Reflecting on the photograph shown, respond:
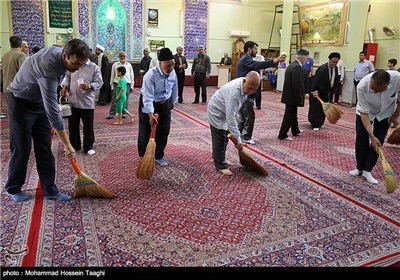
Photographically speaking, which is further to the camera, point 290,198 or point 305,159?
point 305,159

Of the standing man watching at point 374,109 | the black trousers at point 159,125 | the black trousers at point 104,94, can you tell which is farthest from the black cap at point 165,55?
the black trousers at point 104,94

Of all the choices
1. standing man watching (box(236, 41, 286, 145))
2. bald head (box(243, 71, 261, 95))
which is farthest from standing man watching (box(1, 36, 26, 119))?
bald head (box(243, 71, 261, 95))

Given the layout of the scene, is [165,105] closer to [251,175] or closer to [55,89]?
[251,175]

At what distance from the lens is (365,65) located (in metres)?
8.47

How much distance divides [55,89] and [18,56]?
347cm

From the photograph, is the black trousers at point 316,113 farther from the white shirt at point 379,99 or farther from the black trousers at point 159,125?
the black trousers at point 159,125

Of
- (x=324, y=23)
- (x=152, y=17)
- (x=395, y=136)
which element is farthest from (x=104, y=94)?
(x=324, y=23)

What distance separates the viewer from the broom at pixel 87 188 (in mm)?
2752

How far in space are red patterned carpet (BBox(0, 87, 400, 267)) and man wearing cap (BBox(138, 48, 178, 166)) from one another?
32 cm

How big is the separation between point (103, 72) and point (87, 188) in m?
5.56

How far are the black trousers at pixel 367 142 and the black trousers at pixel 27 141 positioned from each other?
294cm

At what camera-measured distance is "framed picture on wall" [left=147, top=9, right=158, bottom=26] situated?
12.9 metres
